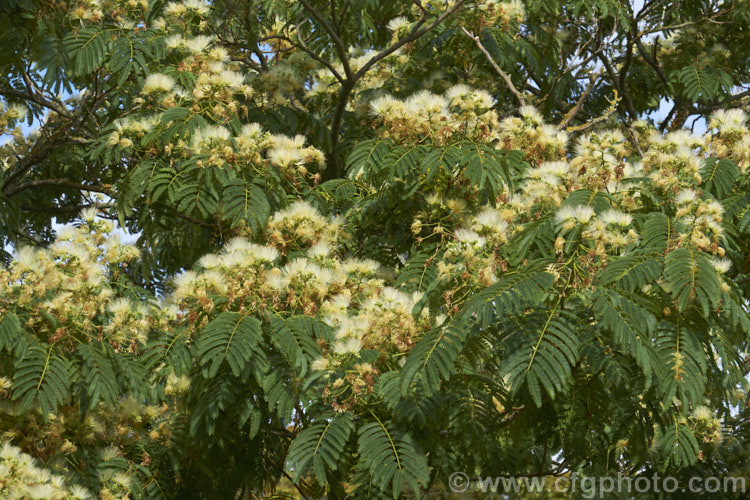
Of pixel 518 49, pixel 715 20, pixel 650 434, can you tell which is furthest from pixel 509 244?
pixel 715 20

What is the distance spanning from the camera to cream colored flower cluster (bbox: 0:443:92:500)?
16.1 feet

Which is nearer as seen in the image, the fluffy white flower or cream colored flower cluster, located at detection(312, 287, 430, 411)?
cream colored flower cluster, located at detection(312, 287, 430, 411)

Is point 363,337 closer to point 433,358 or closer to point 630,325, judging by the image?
point 433,358

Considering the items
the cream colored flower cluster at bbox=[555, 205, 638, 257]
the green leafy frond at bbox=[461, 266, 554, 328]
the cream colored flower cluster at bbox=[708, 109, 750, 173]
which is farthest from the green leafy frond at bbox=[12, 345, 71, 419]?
the cream colored flower cluster at bbox=[708, 109, 750, 173]

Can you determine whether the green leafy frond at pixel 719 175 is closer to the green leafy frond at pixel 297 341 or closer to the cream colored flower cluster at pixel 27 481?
the green leafy frond at pixel 297 341

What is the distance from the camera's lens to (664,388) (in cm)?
432

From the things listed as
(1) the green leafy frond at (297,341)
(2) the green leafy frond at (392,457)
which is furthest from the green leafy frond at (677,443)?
(1) the green leafy frond at (297,341)

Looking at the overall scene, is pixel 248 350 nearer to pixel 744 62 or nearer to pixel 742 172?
pixel 742 172

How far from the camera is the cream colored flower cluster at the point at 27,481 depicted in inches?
193

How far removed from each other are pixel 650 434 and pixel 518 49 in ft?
14.4

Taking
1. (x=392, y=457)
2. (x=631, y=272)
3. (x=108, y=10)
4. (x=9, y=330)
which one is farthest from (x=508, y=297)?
(x=108, y=10)

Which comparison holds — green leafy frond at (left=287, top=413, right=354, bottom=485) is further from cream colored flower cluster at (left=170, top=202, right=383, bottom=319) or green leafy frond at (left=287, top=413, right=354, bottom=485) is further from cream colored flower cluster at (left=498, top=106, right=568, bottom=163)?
cream colored flower cluster at (left=498, top=106, right=568, bottom=163)

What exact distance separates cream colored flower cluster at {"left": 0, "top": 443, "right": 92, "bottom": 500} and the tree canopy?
0.02 metres

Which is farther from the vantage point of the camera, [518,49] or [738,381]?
[518,49]
